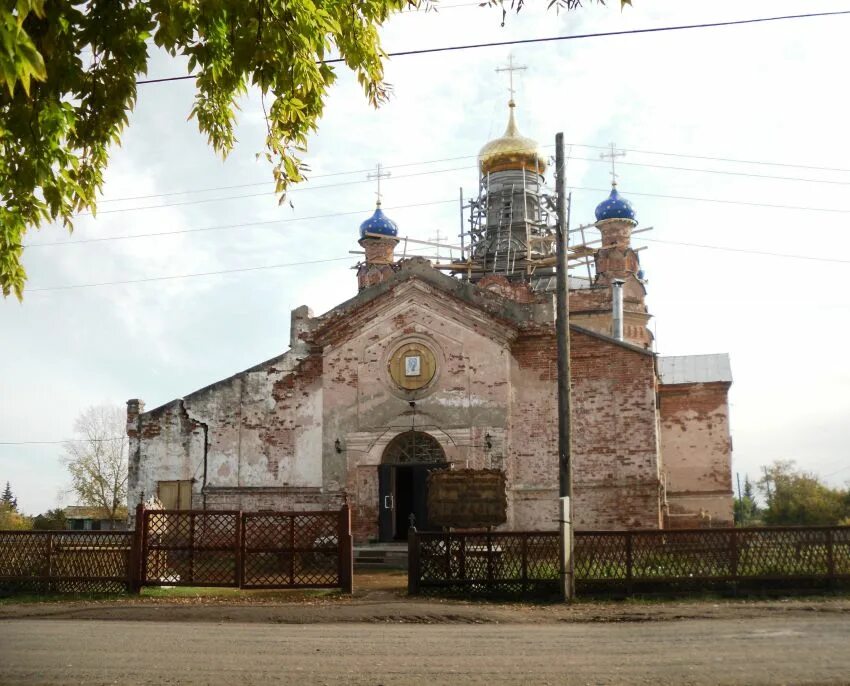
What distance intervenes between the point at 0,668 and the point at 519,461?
16.0 meters

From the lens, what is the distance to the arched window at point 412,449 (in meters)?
23.6

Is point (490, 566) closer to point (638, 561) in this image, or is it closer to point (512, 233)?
point (638, 561)

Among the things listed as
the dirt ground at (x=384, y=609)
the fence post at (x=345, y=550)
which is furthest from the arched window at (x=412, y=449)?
the fence post at (x=345, y=550)

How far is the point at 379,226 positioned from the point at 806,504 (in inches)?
1024

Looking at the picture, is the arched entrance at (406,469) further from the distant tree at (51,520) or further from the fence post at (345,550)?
the distant tree at (51,520)

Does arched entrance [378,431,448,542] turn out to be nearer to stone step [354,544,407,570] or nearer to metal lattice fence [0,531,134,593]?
stone step [354,544,407,570]

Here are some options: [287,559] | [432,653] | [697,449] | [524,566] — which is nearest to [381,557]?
[287,559]

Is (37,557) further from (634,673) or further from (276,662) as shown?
(634,673)

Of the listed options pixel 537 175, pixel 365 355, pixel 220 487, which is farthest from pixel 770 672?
pixel 537 175

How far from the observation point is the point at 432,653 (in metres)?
8.59

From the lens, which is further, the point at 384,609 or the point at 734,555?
the point at 734,555

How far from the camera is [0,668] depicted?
800 cm

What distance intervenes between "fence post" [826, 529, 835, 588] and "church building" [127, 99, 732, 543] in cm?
814

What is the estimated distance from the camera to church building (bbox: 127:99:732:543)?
73.6 ft
